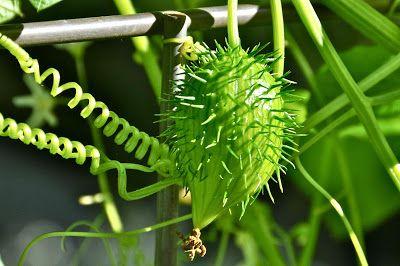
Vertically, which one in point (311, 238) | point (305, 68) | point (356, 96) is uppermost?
point (305, 68)

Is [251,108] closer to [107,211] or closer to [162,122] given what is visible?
[162,122]

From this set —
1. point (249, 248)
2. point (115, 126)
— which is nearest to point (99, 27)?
point (115, 126)

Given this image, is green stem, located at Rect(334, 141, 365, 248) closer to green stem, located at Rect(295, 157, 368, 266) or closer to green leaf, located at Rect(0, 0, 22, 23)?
green stem, located at Rect(295, 157, 368, 266)

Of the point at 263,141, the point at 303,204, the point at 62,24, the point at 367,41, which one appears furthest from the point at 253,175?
the point at 303,204

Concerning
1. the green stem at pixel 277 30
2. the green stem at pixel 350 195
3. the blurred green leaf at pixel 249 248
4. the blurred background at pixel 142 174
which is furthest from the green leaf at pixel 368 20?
the blurred green leaf at pixel 249 248

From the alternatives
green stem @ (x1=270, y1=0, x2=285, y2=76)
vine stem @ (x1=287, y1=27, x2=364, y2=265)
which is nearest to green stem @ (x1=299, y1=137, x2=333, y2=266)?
vine stem @ (x1=287, y1=27, x2=364, y2=265)

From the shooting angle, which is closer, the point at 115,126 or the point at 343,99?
the point at 115,126

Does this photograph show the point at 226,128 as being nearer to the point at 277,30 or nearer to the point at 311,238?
the point at 277,30
